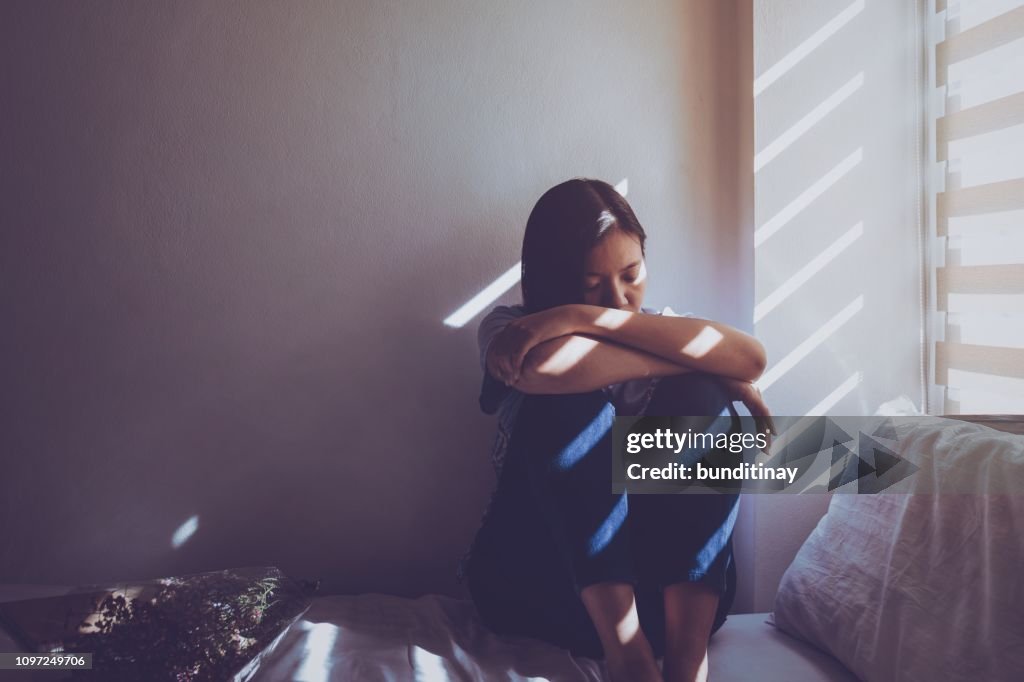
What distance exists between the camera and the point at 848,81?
143cm

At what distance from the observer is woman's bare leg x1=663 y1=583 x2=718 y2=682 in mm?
907

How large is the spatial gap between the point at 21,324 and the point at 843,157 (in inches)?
71.6

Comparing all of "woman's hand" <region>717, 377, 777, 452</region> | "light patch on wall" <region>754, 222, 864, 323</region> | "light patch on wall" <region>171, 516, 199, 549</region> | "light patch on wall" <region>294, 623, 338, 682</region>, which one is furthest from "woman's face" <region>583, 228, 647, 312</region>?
"light patch on wall" <region>171, 516, 199, 549</region>

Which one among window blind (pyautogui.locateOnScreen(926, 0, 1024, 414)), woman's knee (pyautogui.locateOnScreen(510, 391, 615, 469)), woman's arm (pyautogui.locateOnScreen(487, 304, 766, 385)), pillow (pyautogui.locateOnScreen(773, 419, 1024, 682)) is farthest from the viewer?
window blind (pyautogui.locateOnScreen(926, 0, 1024, 414))

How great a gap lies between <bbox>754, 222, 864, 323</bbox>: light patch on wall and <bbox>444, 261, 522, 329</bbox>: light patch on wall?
546mm

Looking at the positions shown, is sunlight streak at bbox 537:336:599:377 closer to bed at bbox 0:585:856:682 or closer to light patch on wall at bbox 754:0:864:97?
bed at bbox 0:585:856:682

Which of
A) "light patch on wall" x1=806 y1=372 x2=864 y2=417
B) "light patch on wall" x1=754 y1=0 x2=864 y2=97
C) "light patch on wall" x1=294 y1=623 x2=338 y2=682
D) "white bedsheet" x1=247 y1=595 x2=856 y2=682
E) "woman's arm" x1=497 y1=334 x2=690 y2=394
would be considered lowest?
"white bedsheet" x1=247 y1=595 x2=856 y2=682

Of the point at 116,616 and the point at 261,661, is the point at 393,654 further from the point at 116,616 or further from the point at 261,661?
the point at 116,616

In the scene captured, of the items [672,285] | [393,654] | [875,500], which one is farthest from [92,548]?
[875,500]

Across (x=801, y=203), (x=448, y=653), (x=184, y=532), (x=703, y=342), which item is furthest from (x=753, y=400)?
(x=184, y=532)

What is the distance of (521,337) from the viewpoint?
1035 mm

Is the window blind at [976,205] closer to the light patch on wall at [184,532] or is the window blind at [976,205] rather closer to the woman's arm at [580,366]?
the woman's arm at [580,366]

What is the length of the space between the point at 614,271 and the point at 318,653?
2.68 ft

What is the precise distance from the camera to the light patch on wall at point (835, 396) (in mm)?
1418
